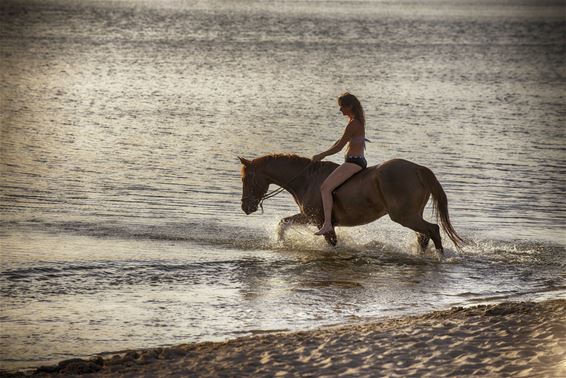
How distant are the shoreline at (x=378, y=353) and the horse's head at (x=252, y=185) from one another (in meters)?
5.20

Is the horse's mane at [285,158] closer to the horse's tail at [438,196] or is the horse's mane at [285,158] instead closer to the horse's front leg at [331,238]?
the horse's front leg at [331,238]

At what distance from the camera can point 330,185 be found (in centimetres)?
1527

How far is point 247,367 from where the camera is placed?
9.70 metres

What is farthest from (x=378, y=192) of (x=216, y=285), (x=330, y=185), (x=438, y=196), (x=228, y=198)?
(x=228, y=198)

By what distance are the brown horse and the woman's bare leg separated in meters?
0.10

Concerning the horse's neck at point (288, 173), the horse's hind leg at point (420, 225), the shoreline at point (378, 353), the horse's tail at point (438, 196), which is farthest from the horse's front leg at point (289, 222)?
the shoreline at point (378, 353)

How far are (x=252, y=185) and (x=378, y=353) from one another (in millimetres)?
6439

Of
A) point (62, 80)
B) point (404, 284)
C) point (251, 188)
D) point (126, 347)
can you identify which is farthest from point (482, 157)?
point (62, 80)

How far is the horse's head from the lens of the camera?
16.1 m

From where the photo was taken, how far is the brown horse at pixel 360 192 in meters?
14.9

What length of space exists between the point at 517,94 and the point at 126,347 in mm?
33254

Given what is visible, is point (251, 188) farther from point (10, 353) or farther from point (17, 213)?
point (10, 353)

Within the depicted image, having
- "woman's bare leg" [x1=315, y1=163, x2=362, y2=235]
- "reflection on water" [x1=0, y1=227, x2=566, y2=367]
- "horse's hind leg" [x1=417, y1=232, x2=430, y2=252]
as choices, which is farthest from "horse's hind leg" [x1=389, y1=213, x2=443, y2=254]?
"woman's bare leg" [x1=315, y1=163, x2=362, y2=235]

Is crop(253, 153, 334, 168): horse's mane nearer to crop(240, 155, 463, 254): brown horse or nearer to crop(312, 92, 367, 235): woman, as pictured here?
crop(240, 155, 463, 254): brown horse
